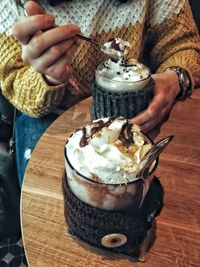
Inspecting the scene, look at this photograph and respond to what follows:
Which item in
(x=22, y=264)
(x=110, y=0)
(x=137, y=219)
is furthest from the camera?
(x=22, y=264)

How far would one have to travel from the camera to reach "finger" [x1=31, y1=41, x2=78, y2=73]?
0.82 m

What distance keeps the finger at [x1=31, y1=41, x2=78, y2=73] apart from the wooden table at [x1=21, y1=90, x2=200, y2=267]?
0.15 metres

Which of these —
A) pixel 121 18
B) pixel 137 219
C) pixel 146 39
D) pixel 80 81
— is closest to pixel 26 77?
pixel 80 81

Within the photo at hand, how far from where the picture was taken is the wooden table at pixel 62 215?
0.62 m

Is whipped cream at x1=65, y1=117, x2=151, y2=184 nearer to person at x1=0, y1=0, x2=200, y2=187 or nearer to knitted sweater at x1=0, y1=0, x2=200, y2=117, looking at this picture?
person at x1=0, y1=0, x2=200, y2=187

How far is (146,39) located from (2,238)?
95cm

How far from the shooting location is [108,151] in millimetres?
562

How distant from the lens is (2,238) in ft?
4.92

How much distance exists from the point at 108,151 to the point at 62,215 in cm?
19

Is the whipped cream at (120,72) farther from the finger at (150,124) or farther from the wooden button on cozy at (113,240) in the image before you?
the wooden button on cozy at (113,240)

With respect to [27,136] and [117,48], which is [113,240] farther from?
[27,136]

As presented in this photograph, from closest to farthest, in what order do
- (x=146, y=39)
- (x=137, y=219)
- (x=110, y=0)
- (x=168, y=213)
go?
(x=137, y=219)
(x=168, y=213)
(x=110, y=0)
(x=146, y=39)

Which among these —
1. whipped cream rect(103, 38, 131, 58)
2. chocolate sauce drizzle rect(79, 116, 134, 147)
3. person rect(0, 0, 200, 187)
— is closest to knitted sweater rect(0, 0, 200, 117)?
person rect(0, 0, 200, 187)

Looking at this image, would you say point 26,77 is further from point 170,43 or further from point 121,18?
point 170,43
